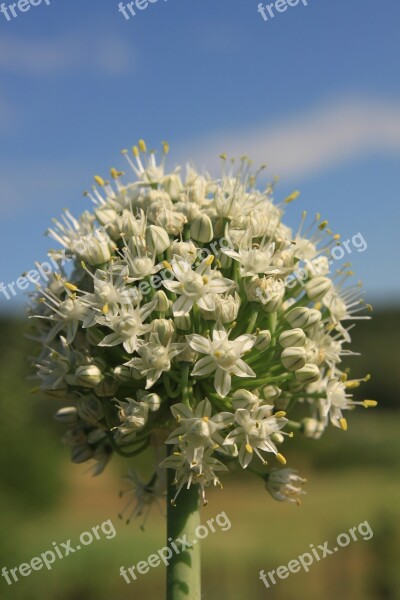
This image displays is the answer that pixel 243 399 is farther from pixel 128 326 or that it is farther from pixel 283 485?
pixel 283 485

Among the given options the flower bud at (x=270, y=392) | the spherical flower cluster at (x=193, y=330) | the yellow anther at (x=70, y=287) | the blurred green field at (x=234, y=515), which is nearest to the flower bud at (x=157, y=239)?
the spherical flower cluster at (x=193, y=330)

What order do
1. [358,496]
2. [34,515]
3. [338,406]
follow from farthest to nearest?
[358,496], [34,515], [338,406]

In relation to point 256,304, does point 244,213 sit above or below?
above

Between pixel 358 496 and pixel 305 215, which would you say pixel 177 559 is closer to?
pixel 305 215

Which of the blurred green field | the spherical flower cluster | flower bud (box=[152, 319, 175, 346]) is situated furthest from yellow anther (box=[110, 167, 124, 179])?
the blurred green field

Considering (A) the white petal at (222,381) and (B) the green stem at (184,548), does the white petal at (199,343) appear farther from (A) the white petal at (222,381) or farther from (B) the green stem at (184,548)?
(B) the green stem at (184,548)

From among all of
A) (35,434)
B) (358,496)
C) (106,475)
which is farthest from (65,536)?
(358,496)

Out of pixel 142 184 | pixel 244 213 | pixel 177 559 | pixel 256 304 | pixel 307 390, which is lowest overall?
pixel 177 559
